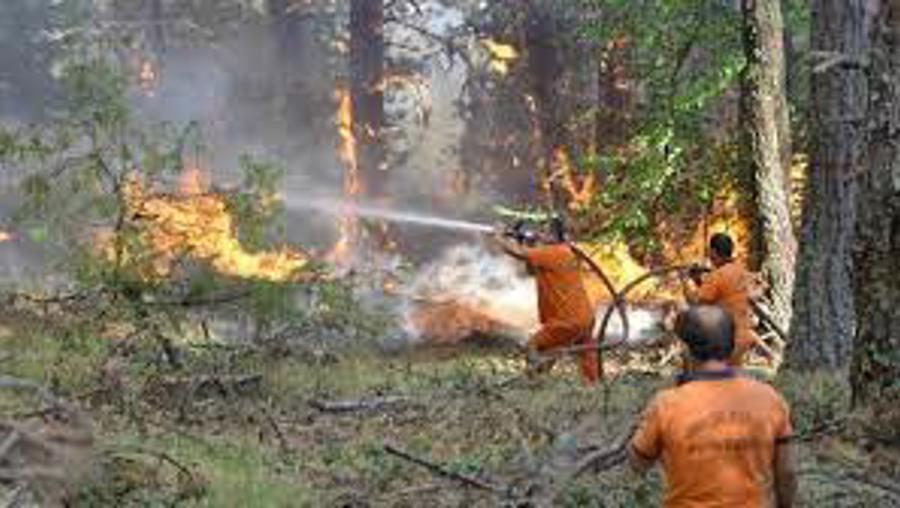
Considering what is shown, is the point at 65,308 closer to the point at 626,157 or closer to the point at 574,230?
the point at 626,157

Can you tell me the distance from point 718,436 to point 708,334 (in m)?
0.40

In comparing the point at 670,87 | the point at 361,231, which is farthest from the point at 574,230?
the point at 361,231

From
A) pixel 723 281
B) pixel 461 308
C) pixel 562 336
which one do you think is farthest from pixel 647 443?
pixel 461 308

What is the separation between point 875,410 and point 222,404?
5163 millimetres

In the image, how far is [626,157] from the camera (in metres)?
16.9

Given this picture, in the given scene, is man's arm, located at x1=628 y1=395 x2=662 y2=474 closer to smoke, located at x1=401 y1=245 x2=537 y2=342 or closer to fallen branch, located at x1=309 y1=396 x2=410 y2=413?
fallen branch, located at x1=309 y1=396 x2=410 y2=413

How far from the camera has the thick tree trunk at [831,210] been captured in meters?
11.7

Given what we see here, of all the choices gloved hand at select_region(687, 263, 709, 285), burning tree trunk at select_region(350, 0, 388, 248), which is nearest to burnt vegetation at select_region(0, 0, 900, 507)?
gloved hand at select_region(687, 263, 709, 285)

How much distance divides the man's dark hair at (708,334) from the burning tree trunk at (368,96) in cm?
2317

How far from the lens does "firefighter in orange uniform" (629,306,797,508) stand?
16.8 feet

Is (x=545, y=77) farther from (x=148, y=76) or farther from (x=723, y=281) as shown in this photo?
(x=723, y=281)

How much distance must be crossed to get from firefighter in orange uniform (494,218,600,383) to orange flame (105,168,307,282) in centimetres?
230

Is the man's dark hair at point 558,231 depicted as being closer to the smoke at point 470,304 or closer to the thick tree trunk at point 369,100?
the smoke at point 470,304

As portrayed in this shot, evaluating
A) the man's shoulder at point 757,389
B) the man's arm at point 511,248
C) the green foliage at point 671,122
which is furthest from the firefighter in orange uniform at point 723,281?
the man's shoulder at point 757,389
